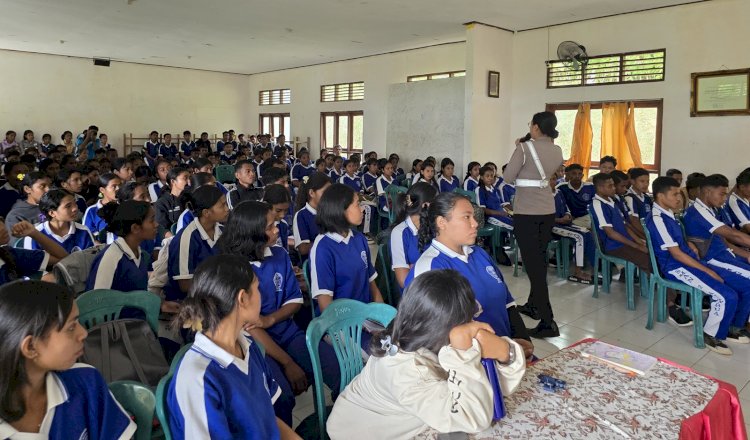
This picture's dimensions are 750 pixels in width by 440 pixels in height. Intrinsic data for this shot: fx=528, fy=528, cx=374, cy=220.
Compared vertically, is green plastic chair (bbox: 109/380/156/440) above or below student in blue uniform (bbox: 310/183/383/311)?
below

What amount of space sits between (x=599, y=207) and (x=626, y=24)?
3.85m

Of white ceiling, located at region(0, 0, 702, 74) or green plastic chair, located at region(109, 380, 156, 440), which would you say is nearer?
green plastic chair, located at region(109, 380, 156, 440)

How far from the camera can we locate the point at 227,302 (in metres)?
1.58

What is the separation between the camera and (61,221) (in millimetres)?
3314

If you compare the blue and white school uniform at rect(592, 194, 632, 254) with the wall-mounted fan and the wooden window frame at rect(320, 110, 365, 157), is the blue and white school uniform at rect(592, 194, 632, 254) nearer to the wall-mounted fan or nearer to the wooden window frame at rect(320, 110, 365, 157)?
the wall-mounted fan

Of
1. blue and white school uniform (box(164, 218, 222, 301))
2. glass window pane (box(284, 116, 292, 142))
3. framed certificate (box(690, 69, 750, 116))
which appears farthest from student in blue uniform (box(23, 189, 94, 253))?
glass window pane (box(284, 116, 292, 142))

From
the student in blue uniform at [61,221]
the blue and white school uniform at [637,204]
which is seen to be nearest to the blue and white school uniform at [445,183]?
the blue and white school uniform at [637,204]

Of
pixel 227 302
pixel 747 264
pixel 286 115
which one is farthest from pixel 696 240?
pixel 286 115

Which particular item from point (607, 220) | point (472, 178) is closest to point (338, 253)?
point (607, 220)

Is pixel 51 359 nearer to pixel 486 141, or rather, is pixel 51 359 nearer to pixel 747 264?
pixel 747 264

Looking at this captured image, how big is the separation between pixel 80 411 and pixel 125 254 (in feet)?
4.59

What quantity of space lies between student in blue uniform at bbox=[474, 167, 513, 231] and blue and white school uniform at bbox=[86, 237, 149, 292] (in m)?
4.42

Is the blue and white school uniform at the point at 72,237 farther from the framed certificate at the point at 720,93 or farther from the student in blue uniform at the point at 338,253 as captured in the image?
the framed certificate at the point at 720,93

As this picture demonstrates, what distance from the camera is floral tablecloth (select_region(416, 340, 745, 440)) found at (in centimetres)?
150
